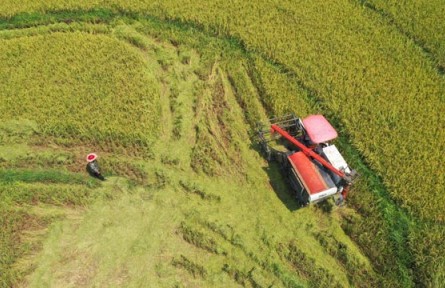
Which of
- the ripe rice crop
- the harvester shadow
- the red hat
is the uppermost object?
the ripe rice crop

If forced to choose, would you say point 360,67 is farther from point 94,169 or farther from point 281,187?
point 94,169

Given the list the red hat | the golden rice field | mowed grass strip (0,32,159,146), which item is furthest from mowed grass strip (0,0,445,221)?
the red hat

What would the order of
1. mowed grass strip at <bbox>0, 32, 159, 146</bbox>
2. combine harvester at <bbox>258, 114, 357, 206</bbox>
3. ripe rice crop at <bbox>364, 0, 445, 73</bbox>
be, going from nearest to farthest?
combine harvester at <bbox>258, 114, 357, 206</bbox> < mowed grass strip at <bbox>0, 32, 159, 146</bbox> < ripe rice crop at <bbox>364, 0, 445, 73</bbox>

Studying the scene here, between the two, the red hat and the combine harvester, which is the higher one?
the red hat

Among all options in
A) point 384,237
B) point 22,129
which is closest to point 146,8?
point 22,129

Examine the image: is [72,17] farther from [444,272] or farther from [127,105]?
[444,272]

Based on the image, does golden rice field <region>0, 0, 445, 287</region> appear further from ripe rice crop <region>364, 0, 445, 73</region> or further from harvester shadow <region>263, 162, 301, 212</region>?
harvester shadow <region>263, 162, 301, 212</region>

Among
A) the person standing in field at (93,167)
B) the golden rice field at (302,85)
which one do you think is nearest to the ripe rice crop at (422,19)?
the golden rice field at (302,85)
